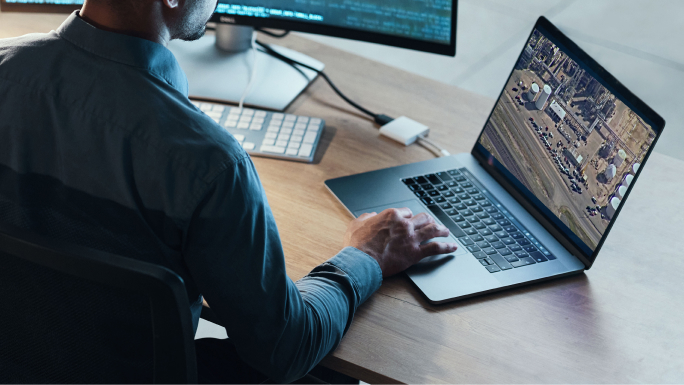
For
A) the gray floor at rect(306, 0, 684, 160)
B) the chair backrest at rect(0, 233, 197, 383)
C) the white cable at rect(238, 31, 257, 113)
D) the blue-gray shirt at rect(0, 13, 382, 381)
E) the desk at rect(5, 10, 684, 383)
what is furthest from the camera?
the gray floor at rect(306, 0, 684, 160)

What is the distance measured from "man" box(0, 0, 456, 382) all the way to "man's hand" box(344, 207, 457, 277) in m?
0.20

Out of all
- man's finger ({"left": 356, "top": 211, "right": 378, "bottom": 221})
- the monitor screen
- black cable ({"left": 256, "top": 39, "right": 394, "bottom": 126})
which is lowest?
man's finger ({"left": 356, "top": 211, "right": 378, "bottom": 221})

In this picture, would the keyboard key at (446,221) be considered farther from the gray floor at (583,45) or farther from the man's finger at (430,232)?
the gray floor at (583,45)

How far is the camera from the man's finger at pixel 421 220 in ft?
3.30

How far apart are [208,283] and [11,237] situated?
0.24 m

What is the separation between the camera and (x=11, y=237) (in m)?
0.55

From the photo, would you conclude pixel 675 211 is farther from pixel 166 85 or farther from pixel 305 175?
pixel 166 85

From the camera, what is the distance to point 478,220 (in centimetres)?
105

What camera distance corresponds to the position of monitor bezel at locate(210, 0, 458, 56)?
127cm

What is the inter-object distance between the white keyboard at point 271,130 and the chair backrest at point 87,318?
0.56m

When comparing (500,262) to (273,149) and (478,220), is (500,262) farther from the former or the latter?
(273,149)

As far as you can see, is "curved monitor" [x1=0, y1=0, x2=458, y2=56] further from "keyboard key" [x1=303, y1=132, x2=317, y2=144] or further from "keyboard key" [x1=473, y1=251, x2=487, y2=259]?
"keyboard key" [x1=473, y1=251, x2=487, y2=259]

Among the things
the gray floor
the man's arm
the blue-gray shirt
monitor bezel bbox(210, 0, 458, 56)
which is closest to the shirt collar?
the blue-gray shirt

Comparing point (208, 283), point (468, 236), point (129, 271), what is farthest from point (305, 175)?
point (129, 271)
